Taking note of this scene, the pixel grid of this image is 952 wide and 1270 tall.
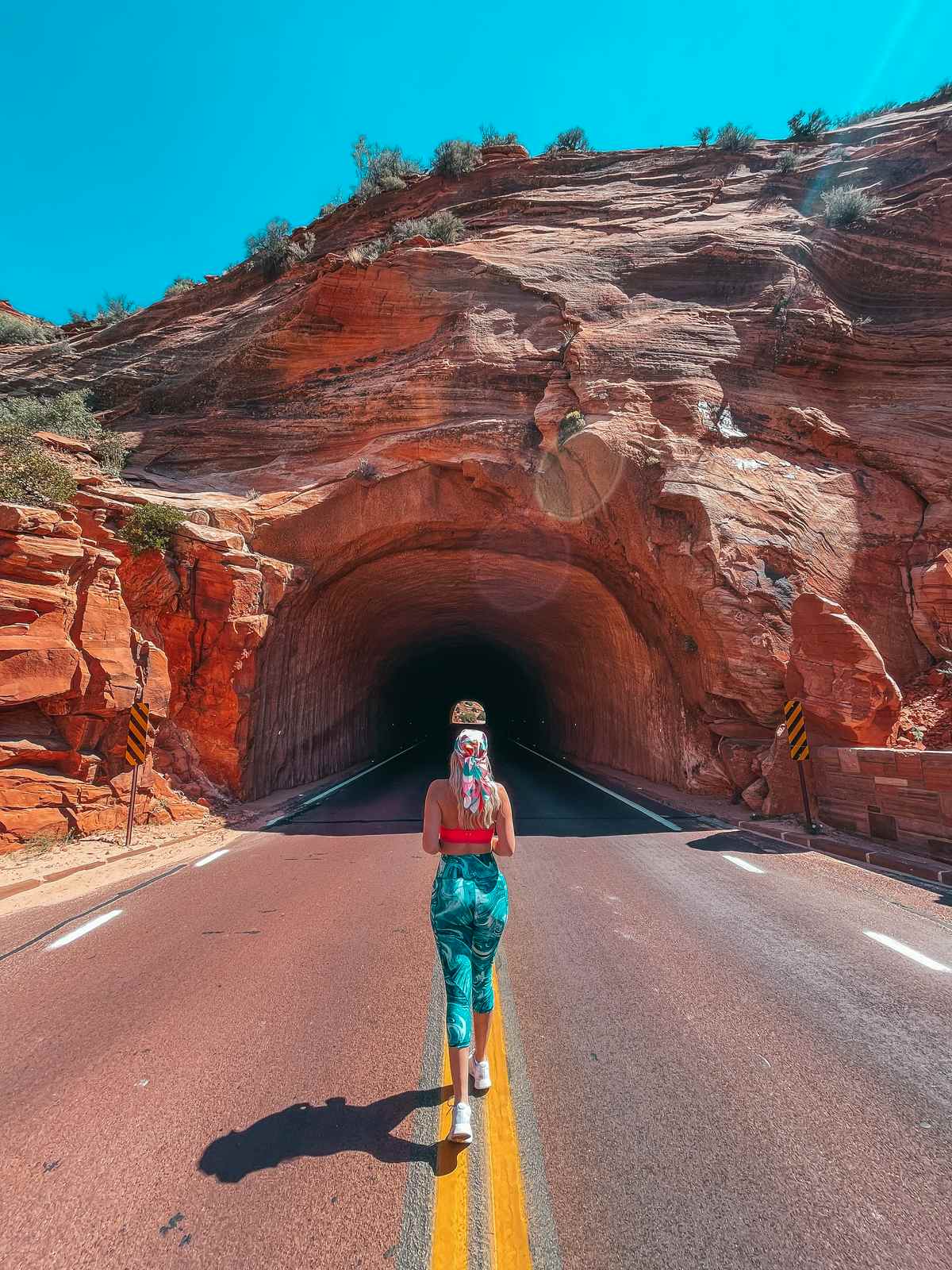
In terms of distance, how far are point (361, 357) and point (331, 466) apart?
12.2 ft

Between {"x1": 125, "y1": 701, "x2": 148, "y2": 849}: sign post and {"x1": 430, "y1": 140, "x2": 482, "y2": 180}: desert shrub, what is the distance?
2197 centimetres

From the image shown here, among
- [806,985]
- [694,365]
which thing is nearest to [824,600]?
[694,365]

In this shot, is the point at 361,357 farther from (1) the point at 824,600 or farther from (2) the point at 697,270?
(1) the point at 824,600

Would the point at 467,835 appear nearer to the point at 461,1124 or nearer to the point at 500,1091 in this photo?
the point at 461,1124

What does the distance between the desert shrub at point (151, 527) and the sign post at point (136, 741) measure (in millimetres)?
3394

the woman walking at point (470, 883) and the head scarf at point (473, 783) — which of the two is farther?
the head scarf at point (473, 783)

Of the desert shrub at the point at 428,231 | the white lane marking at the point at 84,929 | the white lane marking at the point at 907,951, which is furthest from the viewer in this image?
the desert shrub at the point at 428,231

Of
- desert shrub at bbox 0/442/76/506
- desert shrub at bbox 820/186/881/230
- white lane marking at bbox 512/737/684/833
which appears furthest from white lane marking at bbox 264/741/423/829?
desert shrub at bbox 820/186/881/230

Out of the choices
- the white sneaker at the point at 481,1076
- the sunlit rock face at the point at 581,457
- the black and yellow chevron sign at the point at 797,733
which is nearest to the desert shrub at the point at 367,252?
the sunlit rock face at the point at 581,457

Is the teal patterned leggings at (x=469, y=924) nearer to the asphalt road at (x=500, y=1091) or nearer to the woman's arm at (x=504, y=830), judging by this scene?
the woman's arm at (x=504, y=830)

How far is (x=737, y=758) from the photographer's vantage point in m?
11.7

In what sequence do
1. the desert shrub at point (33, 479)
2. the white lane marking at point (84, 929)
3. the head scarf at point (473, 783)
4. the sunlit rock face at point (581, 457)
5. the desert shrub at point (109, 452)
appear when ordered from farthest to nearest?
the desert shrub at point (109, 452)
the sunlit rock face at point (581, 457)
the desert shrub at point (33, 479)
the white lane marking at point (84, 929)
the head scarf at point (473, 783)

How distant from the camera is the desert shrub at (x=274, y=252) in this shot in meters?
20.1

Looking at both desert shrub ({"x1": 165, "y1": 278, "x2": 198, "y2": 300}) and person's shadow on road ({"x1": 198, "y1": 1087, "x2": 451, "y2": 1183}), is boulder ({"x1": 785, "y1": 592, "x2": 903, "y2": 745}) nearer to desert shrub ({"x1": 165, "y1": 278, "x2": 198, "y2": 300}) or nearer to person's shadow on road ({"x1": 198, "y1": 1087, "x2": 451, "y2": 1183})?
person's shadow on road ({"x1": 198, "y1": 1087, "x2": 451, "y2": 1183})
